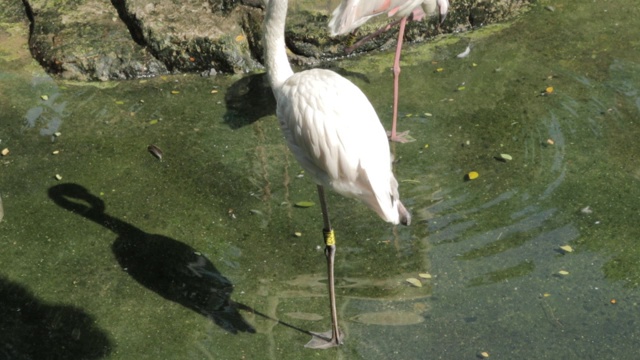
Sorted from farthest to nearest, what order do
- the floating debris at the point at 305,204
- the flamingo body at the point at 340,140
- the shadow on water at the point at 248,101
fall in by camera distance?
the shadow on water at the point at 248,101 → the floating debris at the point at 305,204 → the flamingo body at the point at 340,140

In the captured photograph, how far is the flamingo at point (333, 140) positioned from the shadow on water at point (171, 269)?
0.56 metres

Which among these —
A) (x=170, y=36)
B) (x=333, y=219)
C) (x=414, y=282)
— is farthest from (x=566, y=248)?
(x=170, y=36)

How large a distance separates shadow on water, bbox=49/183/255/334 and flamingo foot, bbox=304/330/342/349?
31 cm

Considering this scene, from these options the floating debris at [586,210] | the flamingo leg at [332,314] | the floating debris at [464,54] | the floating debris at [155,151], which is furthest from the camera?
the floating debris at [464,54]

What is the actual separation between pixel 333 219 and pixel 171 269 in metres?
0.96

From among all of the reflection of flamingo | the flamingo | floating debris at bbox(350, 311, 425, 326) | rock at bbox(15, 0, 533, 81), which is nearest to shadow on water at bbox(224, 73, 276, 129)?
rock at bbox(15, 0, 533, 81)

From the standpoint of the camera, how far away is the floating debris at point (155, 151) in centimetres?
550

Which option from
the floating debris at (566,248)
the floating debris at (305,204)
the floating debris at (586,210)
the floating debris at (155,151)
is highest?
the floating debris at (586,210)

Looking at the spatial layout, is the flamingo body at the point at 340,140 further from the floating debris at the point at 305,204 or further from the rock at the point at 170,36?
the rock at the point at 170,36

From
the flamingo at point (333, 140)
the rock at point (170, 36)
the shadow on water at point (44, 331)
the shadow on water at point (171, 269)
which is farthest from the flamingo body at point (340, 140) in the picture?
the rock at point (170, 36)

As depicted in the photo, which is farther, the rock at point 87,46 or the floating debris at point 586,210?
the rock at point 87,46

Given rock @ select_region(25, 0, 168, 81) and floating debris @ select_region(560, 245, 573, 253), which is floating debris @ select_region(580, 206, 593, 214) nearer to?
floating debris @ select_region(560, 245, 573, 253)

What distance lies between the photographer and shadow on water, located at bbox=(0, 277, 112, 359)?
13.5 ft

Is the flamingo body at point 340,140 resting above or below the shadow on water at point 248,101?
above
